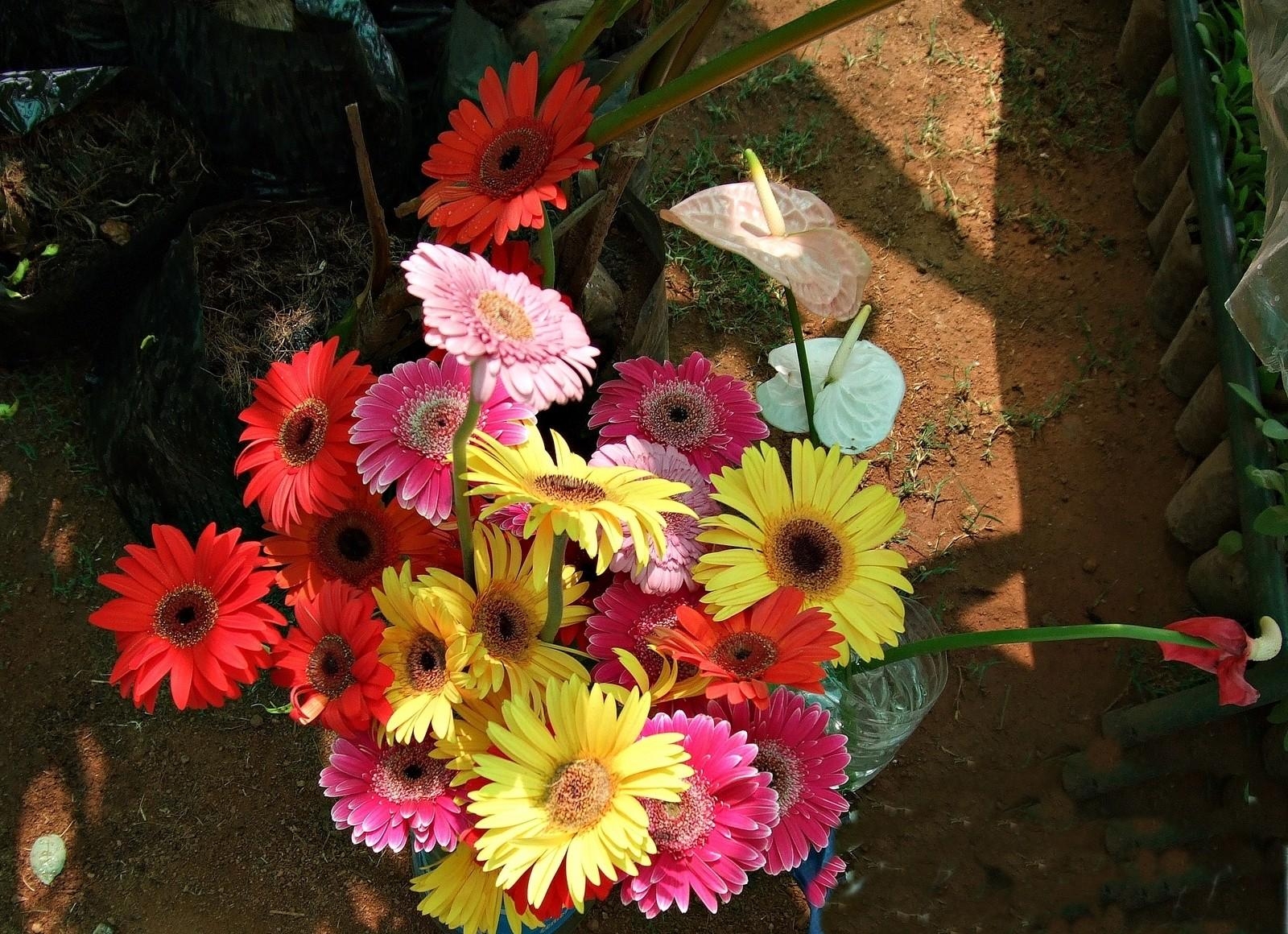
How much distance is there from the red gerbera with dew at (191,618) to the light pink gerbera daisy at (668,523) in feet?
0.94

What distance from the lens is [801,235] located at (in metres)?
1.01

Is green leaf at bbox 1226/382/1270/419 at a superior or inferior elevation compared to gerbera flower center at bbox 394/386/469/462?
inferior

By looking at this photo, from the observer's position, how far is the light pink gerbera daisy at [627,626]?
32.6 inches

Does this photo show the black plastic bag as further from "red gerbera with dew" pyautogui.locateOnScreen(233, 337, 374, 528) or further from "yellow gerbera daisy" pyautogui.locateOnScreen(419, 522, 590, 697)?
"yellow gerbera daisy" pyautogui.locateOnScreen(419, 522, 590, 697)

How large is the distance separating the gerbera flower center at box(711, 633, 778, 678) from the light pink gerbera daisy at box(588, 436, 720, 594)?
0.07m

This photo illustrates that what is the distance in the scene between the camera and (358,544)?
88 cm

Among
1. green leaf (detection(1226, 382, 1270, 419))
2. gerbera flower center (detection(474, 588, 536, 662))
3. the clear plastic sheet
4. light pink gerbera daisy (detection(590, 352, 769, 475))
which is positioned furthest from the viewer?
green leaf (detection(1226, 382, 1270, 419))

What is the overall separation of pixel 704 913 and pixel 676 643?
0.93m

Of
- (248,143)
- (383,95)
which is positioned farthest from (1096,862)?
(248,143)

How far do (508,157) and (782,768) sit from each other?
1.82 feet

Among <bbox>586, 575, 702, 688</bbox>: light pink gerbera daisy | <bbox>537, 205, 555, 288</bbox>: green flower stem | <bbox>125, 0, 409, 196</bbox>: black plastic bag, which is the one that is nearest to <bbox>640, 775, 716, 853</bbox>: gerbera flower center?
<bbox>586, 575, 702, 688</bbox>: light pink gerbera daisy

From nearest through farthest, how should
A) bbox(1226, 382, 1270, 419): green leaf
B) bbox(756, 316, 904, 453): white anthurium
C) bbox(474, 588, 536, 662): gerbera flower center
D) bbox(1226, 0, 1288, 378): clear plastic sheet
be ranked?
1. bbox(474, 588, 536, 662): gerbera flower center
2. bbox(1226, 0, 1288, 378): clear plastic sheet
3. bbox(756, 316, 904, 453): white anthurium
4. bbox(1226, 382, 1270, 419): green leaf

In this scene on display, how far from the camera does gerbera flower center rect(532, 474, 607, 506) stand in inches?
28.5

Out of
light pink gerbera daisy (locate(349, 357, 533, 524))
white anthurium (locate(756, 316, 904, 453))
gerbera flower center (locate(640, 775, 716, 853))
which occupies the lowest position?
white anthurium (locate(756, 316, 904, 453))
